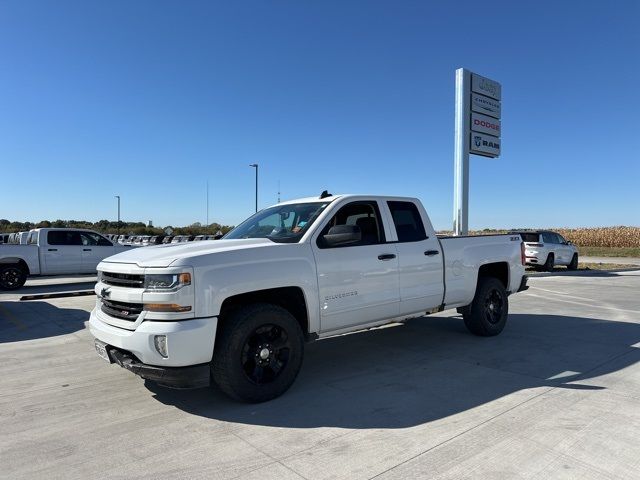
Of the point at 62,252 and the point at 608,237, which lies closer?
the point at 62,252

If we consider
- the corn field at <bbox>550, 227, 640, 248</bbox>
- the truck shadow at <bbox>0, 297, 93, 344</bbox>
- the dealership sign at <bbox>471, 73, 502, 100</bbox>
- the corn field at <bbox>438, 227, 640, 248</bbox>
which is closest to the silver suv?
the dealership sign at <bbox>471, 73, 502, 100</bbox>

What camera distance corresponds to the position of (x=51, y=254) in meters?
14.7

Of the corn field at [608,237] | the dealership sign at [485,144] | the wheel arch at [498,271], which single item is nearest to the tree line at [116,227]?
the corn field at [608,237]

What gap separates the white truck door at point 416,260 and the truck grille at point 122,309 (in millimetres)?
2964

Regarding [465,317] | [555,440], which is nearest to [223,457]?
[555,440]

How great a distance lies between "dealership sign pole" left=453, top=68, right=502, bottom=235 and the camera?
17.4m

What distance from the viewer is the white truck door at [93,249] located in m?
15.3

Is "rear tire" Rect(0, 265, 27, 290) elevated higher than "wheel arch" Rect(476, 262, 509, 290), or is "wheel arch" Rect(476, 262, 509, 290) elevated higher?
"wheel arch" Rect(476, 262, 509, 290)

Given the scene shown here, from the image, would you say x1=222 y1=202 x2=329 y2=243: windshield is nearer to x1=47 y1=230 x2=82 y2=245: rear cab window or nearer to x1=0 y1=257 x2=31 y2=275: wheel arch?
x1=0 y1=257 x2=31 y2=275: wheel arch

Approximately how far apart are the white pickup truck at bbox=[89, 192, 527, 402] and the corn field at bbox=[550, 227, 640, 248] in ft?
164

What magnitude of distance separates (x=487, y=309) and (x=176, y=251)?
15.8 feet

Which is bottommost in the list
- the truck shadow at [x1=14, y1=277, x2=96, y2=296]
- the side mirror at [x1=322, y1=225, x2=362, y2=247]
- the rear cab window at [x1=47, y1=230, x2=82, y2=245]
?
the truck shadow at [x1=14, y1=277, x2=96, y2=296]

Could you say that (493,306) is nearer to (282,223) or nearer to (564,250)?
(282,223)

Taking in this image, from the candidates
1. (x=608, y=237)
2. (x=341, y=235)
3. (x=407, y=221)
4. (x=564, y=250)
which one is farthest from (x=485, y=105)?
(x=608, y=237)
